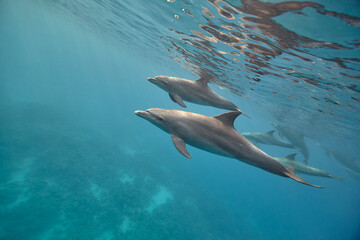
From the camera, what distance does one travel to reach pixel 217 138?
4.05 meters

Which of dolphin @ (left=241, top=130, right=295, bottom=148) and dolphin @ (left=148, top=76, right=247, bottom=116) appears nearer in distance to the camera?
dolphin @ (left=148, top=76, right=247, bottom=116)

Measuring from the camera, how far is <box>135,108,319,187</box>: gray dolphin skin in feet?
12.9

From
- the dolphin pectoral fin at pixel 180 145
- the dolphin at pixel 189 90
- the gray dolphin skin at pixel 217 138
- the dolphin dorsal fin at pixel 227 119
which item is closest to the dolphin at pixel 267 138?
the dolphin at pixel 189 90

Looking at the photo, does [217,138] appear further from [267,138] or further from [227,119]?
[267,138]

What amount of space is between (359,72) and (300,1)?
5.19 m

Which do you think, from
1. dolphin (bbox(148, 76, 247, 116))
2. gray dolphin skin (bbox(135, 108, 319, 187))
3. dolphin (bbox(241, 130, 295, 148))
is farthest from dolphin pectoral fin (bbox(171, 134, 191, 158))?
dolphin (bbox(241, 130, 295, 148))

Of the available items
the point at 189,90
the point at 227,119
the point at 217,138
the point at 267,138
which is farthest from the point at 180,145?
the point at 267,138

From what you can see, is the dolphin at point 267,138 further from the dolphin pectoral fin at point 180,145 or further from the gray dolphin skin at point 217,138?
the dolphin pectoral fin at point 180,145

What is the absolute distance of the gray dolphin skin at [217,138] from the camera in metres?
3.92

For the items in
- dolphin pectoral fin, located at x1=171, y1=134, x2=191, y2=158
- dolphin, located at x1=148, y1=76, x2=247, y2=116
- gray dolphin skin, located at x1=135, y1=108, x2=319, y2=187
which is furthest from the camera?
dolphin, located at x1=148, y1=76, x2=247, y2=116

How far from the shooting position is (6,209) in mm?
9828

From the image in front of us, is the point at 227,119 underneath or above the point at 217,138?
above

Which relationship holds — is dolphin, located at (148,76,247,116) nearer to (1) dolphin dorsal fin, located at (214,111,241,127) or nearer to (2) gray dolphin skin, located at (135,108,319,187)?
(2) gray dolphin skin, located at (135,108,319,187)

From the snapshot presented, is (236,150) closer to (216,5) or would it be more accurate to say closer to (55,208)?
(216,5)
